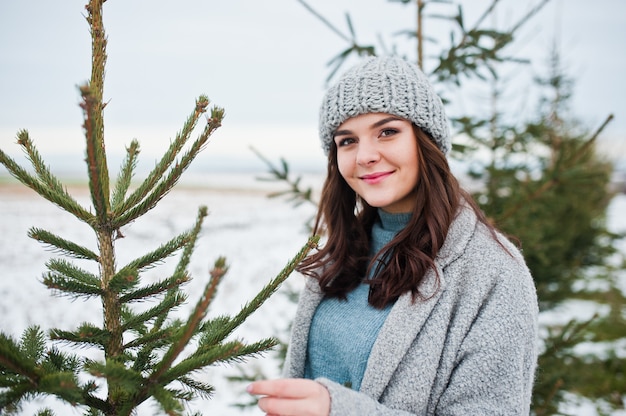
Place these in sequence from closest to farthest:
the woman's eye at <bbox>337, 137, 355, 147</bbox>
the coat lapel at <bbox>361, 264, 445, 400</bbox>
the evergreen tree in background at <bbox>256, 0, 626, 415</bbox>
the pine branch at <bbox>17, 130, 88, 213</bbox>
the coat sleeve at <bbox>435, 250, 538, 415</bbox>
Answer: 1. the pine branch at <bbox>17, 130, 88, 213</bbox>
2. the coat sleeve at <bbox>435, 250, 538, 415</bbox>
3. the coat lapel at <bbox>361, 264, 445, 400</bbox>
4. the woman's eye at <bbox>337, 137, 355, 147</bbox>
5. the evergreen tree in background at <bbox>256, 0, 626, 415</bbox>

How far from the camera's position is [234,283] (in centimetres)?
899

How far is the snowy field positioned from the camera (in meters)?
5.38

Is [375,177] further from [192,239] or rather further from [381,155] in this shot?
[192,239]

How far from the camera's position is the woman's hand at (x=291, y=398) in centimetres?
106

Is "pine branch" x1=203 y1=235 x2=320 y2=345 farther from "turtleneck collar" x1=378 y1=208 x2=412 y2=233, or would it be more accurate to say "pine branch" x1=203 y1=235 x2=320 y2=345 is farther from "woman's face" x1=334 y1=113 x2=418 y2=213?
"turtleneck collar" x1=378 y1=208 x2=412 y2=233

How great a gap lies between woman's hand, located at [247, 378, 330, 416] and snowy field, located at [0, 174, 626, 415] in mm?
205

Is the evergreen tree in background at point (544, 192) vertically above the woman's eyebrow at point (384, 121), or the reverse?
the evergreen tree in background at point (544, 192)

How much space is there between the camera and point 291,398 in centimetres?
109

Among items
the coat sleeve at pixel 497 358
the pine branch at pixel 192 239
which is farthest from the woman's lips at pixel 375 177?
the pine branch at pixel 192 239

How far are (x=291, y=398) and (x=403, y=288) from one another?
0.65 metres

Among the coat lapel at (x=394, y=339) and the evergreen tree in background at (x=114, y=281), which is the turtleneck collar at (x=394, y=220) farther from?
the evergreen tree in background at (x=114, y=281)

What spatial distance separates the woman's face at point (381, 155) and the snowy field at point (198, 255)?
633 mm

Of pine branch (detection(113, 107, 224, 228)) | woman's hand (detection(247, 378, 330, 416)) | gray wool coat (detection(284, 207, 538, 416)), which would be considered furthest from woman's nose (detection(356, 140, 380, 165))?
woman's hand (detection(247, 378, 330, 416))

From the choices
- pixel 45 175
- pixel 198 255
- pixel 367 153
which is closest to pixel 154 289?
pixel 45 175
